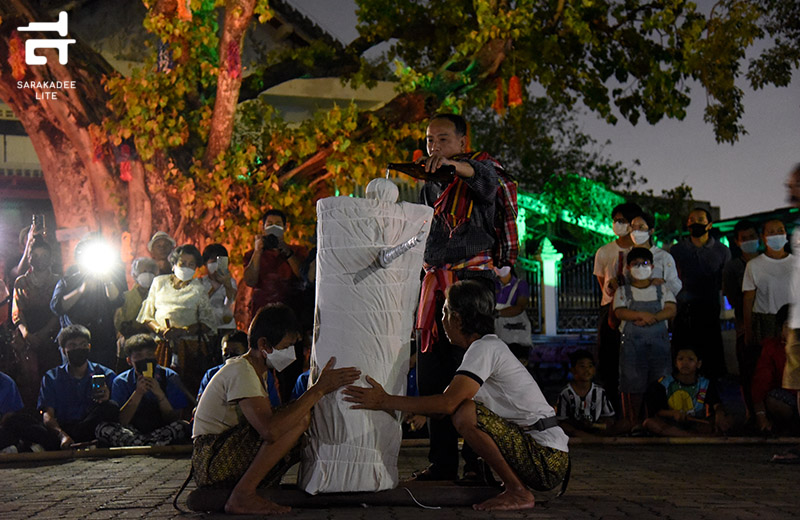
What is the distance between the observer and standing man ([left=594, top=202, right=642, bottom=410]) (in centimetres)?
895

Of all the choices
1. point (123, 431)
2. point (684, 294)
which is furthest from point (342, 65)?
point (123, 431)

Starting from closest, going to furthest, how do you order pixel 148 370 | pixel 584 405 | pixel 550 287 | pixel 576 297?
pixel 148 370 → pixel 584 405 → pixel 550 287 → pixel 576 297

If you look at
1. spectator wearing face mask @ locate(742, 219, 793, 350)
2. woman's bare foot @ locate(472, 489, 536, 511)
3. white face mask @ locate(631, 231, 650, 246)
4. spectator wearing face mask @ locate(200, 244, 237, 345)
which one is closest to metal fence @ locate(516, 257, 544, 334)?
white face mask @ locate(631, 231, 650, 246)

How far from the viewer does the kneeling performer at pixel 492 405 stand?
4.66 metres

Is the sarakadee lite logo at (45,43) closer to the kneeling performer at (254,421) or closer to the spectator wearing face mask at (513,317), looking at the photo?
the spectator wearing face mask at (513,317)

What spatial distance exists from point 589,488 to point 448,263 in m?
1.57

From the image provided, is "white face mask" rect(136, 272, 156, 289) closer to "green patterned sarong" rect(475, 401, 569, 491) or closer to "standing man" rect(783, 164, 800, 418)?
"green patterned sarong" rect(475, 401, 569, 491)

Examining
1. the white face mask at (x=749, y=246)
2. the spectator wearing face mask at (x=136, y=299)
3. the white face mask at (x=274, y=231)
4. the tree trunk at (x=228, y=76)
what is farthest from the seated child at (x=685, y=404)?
the tree trunk at (x=228, y=76)

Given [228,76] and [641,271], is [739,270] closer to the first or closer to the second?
[641,271]

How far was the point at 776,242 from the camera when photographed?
866cm

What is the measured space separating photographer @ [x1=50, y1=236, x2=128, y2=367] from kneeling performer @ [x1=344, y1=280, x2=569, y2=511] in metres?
5.27

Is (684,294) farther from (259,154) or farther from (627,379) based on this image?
(259,154)

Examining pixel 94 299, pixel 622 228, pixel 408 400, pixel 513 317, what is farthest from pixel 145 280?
pixel 408 400

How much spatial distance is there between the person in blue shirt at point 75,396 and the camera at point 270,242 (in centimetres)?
181
